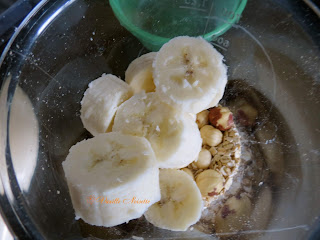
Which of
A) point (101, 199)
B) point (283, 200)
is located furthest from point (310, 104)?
point (101, 199)

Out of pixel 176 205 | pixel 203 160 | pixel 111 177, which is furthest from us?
pixel 203 160

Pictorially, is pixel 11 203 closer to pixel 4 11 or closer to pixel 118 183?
pixel 118 183

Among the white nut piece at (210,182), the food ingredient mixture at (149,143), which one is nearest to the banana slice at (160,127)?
the food ingredient mixture at (149,143)

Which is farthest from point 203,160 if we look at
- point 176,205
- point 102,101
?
point 102,101

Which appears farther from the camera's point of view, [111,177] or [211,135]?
[211,135]

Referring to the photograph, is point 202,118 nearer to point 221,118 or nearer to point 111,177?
point 221,118

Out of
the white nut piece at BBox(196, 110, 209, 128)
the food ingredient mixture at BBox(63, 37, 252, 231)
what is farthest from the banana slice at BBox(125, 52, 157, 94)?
the white nut piece at BBox(196, 110, 209, 128)

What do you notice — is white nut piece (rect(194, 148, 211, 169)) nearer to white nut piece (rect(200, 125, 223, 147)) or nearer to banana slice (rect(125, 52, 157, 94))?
white nut piece (rect(200, 125, 223, 147))
